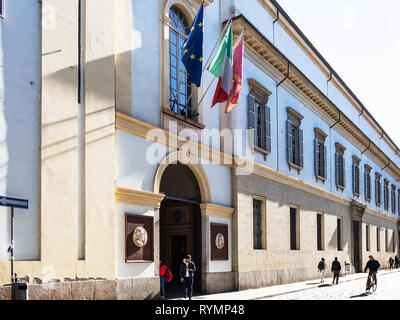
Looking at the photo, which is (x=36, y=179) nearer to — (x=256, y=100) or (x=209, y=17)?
(x=209, y=17)

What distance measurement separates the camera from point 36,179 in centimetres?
1193

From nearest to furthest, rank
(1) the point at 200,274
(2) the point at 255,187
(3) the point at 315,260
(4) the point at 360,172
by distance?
(1) the point at 200,274 < (2) the point at 255,187 < (3) the point at 315,260 < (4) the point at 360,172

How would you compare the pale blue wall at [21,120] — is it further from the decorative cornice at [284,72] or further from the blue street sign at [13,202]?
the decorative cornice at [284,72]

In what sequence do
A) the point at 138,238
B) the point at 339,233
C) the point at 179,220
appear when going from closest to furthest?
the point at 138,238, the point at 179,220, the point at 339,233

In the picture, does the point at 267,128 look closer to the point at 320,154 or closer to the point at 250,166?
the point at 250,166

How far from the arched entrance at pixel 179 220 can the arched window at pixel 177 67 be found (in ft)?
6.71

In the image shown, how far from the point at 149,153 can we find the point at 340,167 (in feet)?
74.3

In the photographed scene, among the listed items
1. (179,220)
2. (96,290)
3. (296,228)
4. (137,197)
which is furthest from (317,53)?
(96,290)

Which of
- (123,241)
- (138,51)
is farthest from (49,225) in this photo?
(138,51)

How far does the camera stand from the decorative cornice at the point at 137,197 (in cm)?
1452

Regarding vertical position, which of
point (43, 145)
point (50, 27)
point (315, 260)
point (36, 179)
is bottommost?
point (315, 260)

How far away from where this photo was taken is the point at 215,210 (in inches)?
759

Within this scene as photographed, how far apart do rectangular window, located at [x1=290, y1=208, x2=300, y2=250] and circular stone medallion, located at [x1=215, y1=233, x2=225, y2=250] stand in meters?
7.84

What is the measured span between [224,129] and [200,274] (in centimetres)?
582
